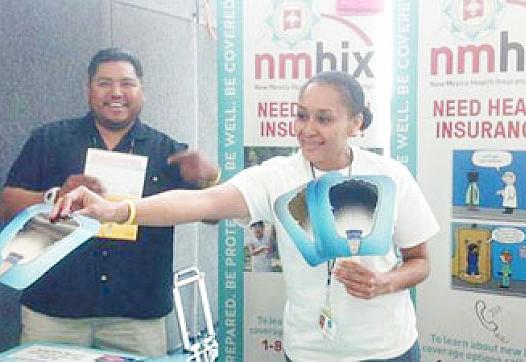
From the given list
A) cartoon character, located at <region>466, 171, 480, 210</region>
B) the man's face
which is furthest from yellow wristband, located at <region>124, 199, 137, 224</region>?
cartoon character, located at <region>466, 171, 480, 210</region>

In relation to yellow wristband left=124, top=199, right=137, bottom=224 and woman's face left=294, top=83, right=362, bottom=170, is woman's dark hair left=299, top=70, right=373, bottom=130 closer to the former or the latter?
woman's face left=294, top=83, right=362, bottom=170

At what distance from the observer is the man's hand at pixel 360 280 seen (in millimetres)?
1516

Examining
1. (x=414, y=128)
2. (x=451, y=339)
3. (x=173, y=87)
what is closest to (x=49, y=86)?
(x=173, y=87)

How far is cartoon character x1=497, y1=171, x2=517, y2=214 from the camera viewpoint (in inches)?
82.9

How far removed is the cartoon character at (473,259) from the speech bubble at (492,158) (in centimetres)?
27

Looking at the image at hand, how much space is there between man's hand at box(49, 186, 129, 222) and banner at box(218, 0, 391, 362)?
2.74ft

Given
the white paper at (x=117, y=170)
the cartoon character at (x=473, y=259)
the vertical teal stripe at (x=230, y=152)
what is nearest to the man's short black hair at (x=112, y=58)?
the white paper at (x=117, y=170)

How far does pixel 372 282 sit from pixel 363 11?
1041 millimetres

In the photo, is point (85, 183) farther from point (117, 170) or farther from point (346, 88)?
point (346, 88)

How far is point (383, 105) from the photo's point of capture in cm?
222

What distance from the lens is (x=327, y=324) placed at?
5.07 feet

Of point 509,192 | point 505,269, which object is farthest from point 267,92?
point 505,269

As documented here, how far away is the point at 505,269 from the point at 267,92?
0.98 meters

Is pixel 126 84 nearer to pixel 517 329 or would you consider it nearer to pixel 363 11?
pixel 363 11
